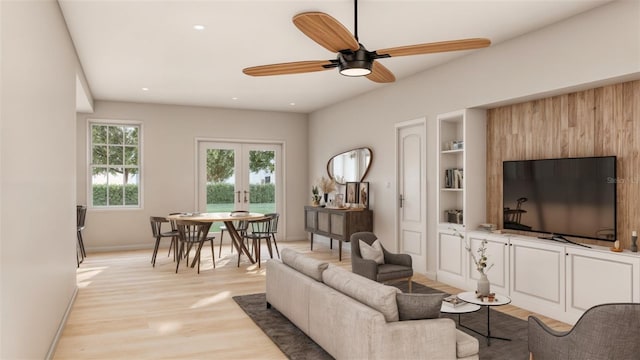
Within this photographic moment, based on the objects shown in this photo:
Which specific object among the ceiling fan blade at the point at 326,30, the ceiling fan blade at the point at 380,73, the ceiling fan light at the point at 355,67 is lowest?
the ceiling fan light at the point at 355,67

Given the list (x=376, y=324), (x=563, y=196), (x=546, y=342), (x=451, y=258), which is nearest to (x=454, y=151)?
(x=451, y=258)

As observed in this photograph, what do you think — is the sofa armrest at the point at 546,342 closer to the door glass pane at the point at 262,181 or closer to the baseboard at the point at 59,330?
the baseboard at the point at 59,330

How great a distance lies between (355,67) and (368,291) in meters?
1.58

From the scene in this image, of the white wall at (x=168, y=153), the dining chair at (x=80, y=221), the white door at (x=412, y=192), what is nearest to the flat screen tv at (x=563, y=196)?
the white door at (x=412, y=192)

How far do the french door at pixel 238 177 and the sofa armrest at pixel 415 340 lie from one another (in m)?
7.13

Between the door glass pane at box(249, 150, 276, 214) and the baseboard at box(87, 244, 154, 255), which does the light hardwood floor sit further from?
the door glass pane at box(249, 150, 276, 214)

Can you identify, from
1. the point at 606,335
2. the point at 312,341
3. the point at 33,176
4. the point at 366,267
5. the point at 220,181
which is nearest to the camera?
the point at 606,335

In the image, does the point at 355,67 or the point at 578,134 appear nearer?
the point at 355,67

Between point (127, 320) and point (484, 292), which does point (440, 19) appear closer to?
point (484, 292)

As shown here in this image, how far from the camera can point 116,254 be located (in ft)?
26.0

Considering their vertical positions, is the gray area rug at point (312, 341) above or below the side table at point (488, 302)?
below

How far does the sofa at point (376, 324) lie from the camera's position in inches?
103

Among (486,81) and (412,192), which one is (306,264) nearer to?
(486,81)

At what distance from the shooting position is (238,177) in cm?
947
